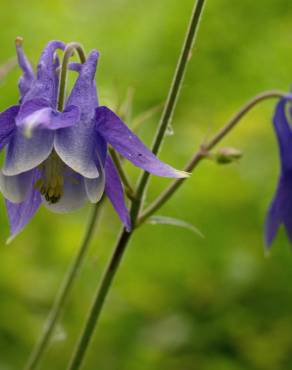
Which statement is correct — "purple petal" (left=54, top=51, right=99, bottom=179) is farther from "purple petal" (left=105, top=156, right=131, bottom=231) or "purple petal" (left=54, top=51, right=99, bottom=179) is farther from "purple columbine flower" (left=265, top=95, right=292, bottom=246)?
"purple columbine flower" (left=265, top=95, right=292, bottom=246)

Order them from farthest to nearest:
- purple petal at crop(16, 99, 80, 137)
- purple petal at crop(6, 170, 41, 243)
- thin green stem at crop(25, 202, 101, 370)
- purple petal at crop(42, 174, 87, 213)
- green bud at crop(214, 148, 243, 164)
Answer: thin green stem at crop(25, 202, 101, 370)
green bud at crop(214, 148, 243, 164)
purple petal at crop(6, 170, 41, 243)
purple petal at crop(42, 174, 87, 213)
purple petal at crop(16, 99, 80, 137)

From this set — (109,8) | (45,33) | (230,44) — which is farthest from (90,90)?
(109,8)

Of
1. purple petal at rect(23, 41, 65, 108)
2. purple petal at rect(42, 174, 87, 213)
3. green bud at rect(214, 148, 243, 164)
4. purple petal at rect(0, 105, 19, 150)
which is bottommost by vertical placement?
purple petal at rect(42, 174, 87, 213)

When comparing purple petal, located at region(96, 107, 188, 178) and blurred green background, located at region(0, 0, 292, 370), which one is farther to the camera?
blurred green background, located at region(0, 0, 292, 370)

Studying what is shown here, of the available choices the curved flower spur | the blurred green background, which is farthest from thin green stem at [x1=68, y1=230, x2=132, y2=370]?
the blurred green background

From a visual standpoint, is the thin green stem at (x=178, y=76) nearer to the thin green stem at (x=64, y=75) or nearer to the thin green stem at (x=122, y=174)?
the thin green stem at (x=122, y=174)

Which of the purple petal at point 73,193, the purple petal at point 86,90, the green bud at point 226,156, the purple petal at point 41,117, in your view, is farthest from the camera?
the green bud at point 226,156

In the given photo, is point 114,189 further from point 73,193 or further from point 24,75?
point 24,75

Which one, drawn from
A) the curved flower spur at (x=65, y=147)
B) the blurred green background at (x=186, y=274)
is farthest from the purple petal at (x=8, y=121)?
the blurred green background at (x=186, y=274)
